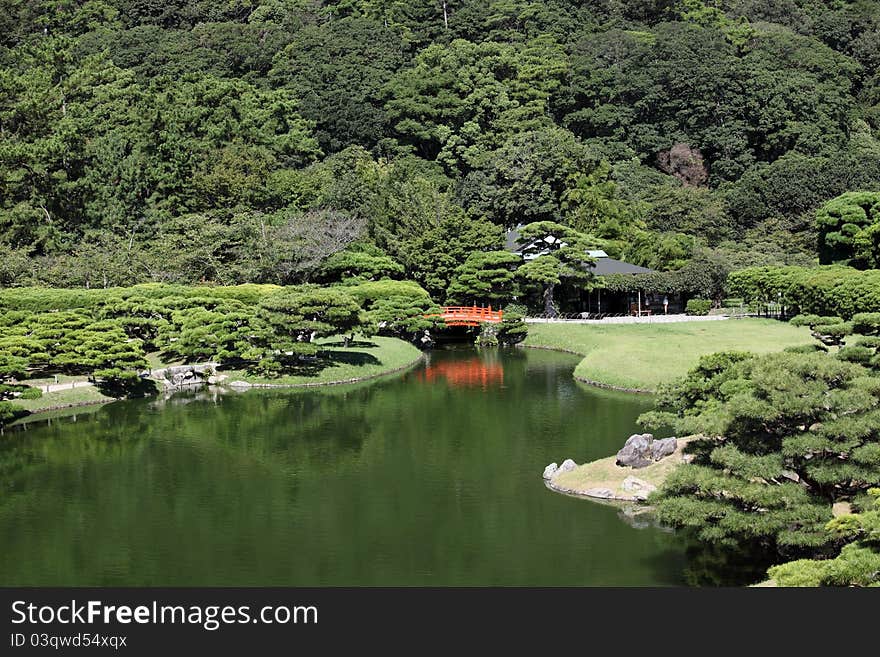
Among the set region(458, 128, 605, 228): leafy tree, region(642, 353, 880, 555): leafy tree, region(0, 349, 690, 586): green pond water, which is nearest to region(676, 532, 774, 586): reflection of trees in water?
region(0, 349, 690, 586): green pond water

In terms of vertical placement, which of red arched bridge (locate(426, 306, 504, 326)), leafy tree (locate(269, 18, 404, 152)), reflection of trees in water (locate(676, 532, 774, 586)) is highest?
leafy tree (locate(269, 18, 404, 152))

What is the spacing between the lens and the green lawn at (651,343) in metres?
34.3

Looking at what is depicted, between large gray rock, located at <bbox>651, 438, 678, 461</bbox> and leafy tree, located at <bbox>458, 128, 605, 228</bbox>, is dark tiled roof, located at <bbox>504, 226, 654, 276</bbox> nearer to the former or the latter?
leafy tree, located at <bbox>458, 128, 605, 228</bbox>

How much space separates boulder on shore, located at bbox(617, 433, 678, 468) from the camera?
21328 mm

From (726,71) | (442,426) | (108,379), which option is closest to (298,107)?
(726,71)

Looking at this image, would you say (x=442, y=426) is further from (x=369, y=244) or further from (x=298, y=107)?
(x=298, y=107)

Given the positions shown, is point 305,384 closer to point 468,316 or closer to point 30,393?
point 30,393

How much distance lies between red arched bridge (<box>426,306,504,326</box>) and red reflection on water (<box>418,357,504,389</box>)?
185 inches

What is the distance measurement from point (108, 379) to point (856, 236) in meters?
35.1

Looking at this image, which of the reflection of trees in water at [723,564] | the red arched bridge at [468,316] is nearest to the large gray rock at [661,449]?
the reflection of trees in water at [723,564]

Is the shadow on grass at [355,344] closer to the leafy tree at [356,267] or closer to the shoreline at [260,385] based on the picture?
the shoreline at [260,385]

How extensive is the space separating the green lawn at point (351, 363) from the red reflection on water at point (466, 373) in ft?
4.59

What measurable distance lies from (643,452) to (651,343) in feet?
60.6

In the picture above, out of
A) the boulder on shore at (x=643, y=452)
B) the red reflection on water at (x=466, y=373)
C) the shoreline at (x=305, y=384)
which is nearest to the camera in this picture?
the boulder on shore at (x=643, y=452)
